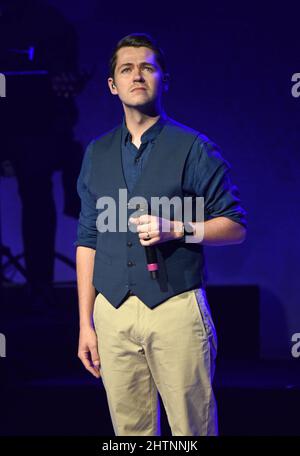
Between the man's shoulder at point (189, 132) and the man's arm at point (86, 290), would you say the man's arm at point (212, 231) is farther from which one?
the man's arm at point (86, 290)

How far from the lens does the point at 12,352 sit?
2.99 m

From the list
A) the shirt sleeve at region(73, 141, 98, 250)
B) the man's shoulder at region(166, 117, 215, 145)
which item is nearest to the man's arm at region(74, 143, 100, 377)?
the shirt sleeve at region(73, 141, 98, 250)

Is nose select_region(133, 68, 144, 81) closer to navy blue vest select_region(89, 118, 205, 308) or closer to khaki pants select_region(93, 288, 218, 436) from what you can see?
navy blue vest select_region(89, 118, 205, 308)

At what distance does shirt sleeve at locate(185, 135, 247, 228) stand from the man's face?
0.19m

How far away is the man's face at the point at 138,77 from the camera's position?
1.87 metres

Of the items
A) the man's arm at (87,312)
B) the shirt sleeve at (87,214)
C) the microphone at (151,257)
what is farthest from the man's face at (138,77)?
the man's arm at (87,312)

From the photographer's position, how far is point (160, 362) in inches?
70.4

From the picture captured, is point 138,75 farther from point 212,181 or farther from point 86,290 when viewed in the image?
point 86,290

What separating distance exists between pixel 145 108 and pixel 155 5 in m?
1.73

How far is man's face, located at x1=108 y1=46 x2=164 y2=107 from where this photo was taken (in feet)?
6.13

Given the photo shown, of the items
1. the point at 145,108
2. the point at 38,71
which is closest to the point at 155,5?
the point at 38,71

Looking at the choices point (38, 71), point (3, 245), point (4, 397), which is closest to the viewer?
point (4, 397)

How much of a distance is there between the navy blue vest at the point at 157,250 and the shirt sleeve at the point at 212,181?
34 mm

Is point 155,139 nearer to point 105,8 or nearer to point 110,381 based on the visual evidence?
point 110,381
